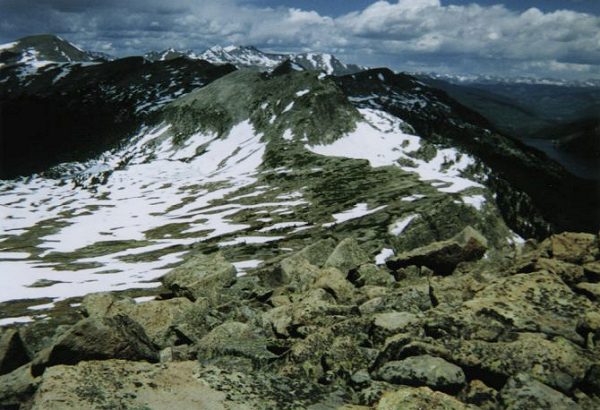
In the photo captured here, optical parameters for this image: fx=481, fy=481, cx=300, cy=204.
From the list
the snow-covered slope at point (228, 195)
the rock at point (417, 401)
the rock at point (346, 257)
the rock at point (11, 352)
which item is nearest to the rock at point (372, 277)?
the rock at point (346, 257)

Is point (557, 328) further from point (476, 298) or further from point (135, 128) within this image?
point (135, 128)

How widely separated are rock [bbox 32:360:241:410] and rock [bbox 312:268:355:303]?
28.4 ft

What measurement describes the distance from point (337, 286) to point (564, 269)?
7366 mm

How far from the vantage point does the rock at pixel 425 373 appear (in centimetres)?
891

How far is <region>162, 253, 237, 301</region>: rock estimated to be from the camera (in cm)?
2253

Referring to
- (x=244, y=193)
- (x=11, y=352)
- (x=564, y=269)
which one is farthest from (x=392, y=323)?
(x=244, y=193)

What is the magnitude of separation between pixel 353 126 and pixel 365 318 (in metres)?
130

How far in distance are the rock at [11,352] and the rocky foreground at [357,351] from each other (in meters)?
0.03

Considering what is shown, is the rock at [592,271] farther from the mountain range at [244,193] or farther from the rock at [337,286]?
the mountain range at [244,193]

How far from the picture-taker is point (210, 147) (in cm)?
14850

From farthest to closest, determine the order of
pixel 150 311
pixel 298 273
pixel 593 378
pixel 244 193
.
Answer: pixel 244 193 < pixel 298 273 < pixel 150 311 < pixel 593 378

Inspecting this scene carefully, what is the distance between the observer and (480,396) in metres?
8.59

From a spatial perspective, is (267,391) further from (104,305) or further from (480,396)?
(104,305)

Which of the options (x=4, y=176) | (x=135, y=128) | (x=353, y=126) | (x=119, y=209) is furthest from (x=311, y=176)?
(x=4, y=176)
